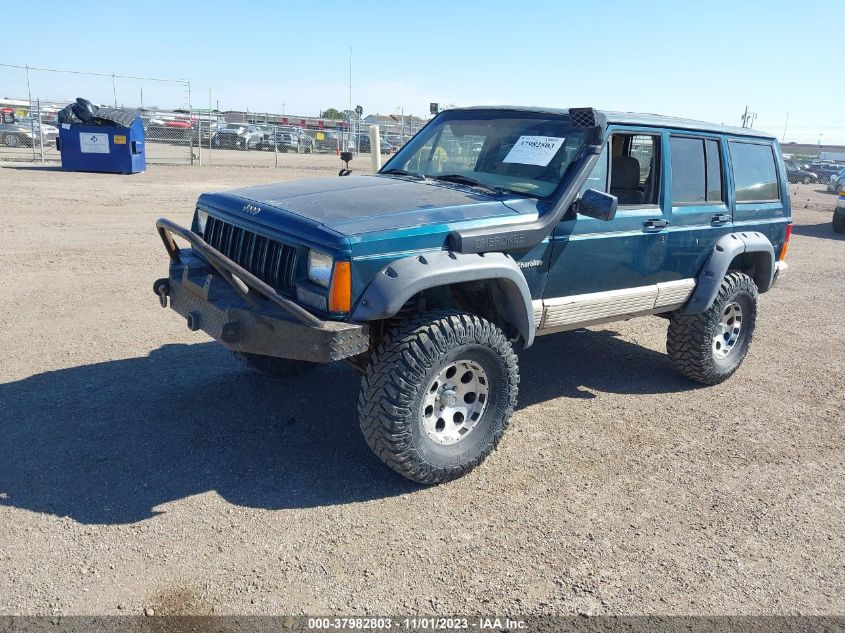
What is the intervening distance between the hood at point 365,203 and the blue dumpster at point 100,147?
15463 millimetres

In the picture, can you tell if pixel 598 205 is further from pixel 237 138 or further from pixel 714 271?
pixel 237 138

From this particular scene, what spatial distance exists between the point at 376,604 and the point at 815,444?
3.35 metres

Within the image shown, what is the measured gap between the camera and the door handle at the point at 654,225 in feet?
15.4

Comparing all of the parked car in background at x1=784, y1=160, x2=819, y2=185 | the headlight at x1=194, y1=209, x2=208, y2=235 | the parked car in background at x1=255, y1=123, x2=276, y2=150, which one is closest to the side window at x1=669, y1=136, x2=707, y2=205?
the headlight at x1=194, y1=209, x2=208, y2=235

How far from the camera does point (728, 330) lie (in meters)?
5.75

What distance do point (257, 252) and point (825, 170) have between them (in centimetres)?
4578

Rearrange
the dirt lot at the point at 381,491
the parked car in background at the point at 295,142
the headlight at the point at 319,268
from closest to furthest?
the dirt lot at the point at 381,491
the headlight at the point at 319,268
the parked car in background at the point at 295,142

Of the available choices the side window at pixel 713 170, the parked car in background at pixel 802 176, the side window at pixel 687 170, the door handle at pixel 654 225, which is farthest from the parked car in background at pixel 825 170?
the door handle at pixel 654 225

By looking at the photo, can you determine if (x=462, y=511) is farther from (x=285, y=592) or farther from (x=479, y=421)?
(x=285, y=592)

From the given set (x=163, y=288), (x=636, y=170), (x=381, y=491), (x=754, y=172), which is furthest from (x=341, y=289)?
(x=754, y=172)

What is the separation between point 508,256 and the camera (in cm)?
388

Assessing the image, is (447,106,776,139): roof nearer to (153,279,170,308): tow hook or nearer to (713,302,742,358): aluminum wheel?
(713,302,742,358): aluminum wheel

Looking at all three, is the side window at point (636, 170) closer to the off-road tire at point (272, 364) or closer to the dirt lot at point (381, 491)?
the dirt lot at point (381, 491)

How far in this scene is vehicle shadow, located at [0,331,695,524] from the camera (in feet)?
Result: 11.8
